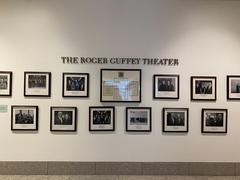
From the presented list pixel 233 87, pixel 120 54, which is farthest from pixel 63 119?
pixel 233 87

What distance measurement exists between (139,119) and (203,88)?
0.97 metres

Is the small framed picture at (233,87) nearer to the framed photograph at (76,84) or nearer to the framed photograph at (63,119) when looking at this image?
the framed photograph at (76,84)

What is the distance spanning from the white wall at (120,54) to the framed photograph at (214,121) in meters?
0.07

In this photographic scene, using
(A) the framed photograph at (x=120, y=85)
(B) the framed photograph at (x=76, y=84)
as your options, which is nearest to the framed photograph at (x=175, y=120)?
(A) the framed photograph at (x=120, y=85)

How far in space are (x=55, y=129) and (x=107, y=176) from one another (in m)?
0.93

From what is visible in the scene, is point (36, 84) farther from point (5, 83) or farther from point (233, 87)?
point (233, 87)

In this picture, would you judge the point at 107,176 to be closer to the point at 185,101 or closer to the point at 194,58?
the point at 185,101

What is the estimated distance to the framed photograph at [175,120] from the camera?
11.2 feet

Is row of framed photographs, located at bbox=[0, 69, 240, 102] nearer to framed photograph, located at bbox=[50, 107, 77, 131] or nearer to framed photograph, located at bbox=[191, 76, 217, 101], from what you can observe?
framed photograph, located at bbox=[191, 76, 217, 101]

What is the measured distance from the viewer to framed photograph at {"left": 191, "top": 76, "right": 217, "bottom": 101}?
3.45 metres

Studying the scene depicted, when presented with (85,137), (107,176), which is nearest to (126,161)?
(107,176)

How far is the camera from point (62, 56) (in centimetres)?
343

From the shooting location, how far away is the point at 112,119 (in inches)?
134

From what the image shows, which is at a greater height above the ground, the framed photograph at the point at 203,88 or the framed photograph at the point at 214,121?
the framed photograph at the point at 203,88
